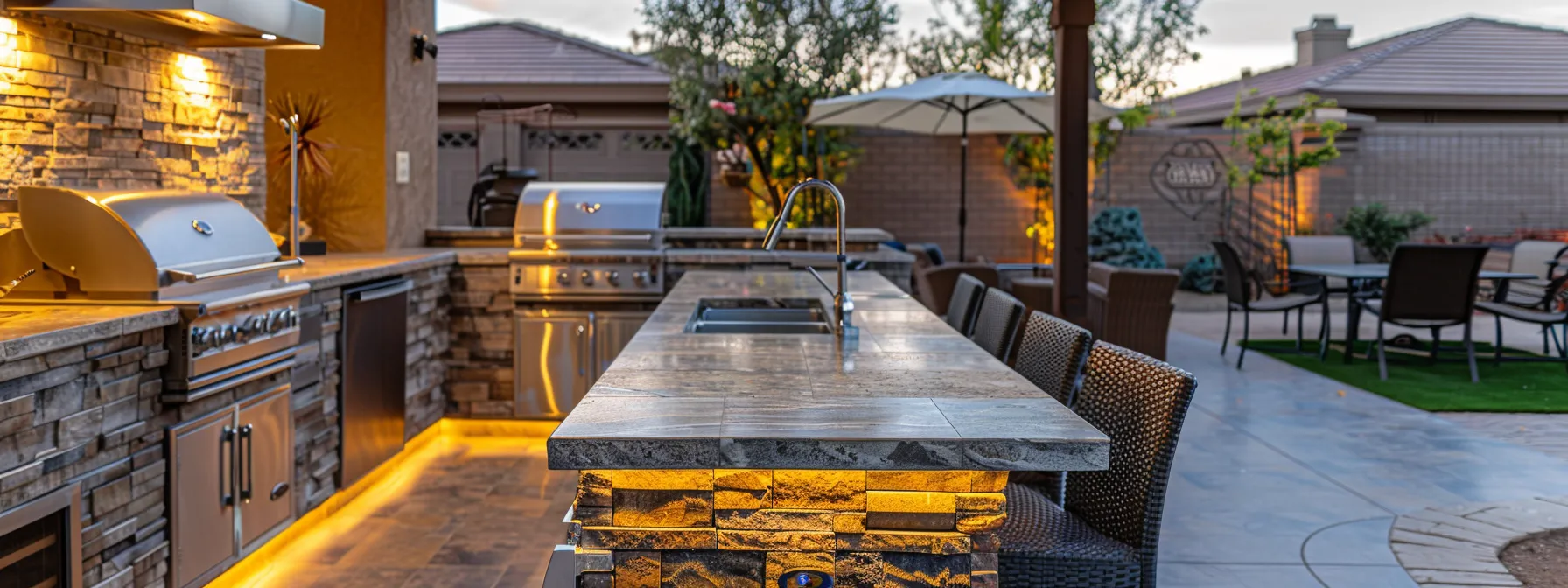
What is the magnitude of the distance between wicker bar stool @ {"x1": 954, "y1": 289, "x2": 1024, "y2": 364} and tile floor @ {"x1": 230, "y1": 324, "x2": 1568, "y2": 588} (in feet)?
A: 2.73

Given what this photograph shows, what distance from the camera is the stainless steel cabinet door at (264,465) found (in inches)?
131

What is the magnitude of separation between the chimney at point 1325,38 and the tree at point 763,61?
9645mm

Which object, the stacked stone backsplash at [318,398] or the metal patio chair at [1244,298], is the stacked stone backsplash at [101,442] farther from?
the metal patio chair at [1244,298]

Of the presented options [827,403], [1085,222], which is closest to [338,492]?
[827,403]

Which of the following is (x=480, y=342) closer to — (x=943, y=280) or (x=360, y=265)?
(x=360, y=265)

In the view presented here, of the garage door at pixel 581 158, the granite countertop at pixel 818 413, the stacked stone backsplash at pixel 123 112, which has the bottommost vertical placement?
the granite countertop at pixel 818 413

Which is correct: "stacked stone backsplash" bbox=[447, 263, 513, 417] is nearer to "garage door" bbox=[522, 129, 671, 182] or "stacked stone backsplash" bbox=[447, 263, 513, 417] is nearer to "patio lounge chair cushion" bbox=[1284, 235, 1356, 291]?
"patio lounge chair cushion" bbox=[1284, 235, 1356, 291]

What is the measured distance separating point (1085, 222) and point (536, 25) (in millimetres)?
10264

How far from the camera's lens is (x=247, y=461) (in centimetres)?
334

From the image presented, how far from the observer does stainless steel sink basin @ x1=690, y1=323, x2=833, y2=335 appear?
3371mm

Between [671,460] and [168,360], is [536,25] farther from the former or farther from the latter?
[671,460]

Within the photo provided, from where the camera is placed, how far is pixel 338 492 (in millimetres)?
4227

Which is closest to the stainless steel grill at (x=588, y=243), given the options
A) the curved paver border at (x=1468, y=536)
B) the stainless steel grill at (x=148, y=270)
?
the stainless steel grill at (x=148, y=270)

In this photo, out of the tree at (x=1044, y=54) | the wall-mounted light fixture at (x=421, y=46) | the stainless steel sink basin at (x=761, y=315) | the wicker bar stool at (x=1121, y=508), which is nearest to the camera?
the wicker bar stool at (x=1121, y=508)
